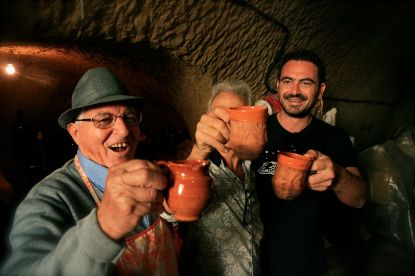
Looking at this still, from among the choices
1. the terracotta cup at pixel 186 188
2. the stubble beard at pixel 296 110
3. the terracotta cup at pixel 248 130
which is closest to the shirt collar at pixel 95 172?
the terracotta cup at pixel 186 188

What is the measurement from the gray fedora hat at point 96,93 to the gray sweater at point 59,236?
31 centimetres

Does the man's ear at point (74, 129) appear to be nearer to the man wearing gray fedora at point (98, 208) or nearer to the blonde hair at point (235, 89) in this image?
the man wearing gray fedora at point (98, 208)

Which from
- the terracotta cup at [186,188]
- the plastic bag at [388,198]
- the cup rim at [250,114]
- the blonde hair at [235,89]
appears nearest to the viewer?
the terracotta cup at [186,188]

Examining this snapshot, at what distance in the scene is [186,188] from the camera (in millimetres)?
1025

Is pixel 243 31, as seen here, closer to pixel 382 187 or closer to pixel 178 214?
pixel 382 187

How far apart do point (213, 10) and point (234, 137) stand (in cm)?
179

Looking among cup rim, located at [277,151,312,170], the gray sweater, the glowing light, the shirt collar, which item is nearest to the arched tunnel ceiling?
the glowing light

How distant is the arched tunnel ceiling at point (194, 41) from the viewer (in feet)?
6.31

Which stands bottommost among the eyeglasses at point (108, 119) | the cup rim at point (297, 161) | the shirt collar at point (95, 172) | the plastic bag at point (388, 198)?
the plastic bag at point (388, 198)

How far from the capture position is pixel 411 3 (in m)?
5.55

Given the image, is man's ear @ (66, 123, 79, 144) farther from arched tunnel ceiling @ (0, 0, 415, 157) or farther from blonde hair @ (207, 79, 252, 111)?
blonde hair @ (207, 79, 252, 111)

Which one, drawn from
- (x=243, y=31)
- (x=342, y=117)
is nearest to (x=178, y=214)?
(x=243, y=31)

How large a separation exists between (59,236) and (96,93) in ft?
2.19

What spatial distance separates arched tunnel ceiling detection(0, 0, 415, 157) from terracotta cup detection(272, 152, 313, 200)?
163cm
